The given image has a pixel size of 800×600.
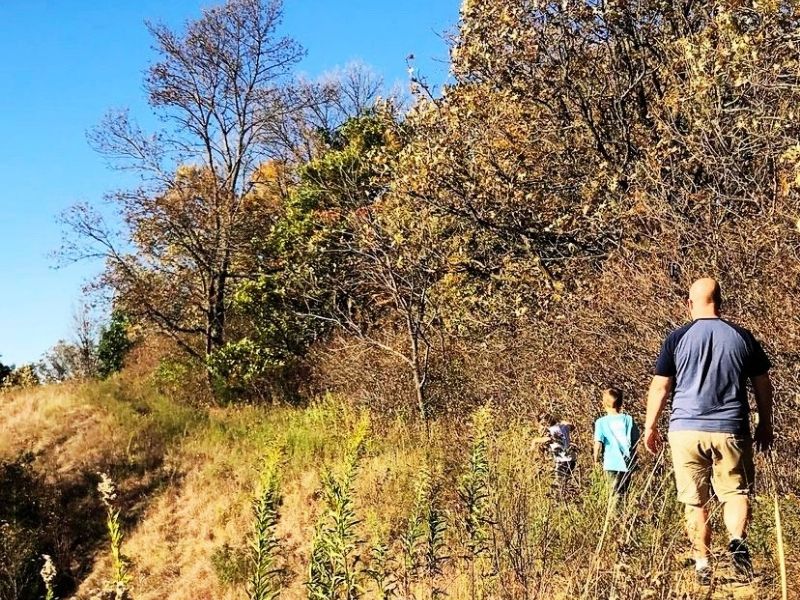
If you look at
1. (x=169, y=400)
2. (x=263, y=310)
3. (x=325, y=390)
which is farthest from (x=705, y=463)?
(x=169, y=400)

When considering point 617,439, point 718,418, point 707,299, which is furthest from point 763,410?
point 617,439

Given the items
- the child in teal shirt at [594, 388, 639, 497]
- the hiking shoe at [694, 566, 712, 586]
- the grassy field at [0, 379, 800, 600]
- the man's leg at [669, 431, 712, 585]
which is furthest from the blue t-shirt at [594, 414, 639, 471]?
the hiking shoe at [694, 566, 712, 586]

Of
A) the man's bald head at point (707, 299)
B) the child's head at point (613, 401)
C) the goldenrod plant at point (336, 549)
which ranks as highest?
the man's bald head at point (707, 299)

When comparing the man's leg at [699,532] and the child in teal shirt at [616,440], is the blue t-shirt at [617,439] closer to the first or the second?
the child in teal shirt at [616,440]

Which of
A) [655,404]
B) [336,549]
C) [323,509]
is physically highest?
[655,404]

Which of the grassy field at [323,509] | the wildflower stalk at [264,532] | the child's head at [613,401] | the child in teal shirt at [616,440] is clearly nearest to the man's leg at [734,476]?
the grassy field at [323,509]

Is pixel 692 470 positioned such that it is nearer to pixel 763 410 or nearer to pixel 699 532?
pixel 699 532

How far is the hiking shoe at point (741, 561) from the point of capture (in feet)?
11.5

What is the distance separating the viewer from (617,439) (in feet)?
19.8

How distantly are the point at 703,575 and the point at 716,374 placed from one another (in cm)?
133

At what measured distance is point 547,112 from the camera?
10070mm

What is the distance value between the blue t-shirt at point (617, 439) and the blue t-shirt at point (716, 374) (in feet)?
5.85

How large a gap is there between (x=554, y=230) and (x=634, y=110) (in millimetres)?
2067

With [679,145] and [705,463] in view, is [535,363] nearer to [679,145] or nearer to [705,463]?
[679,145]
